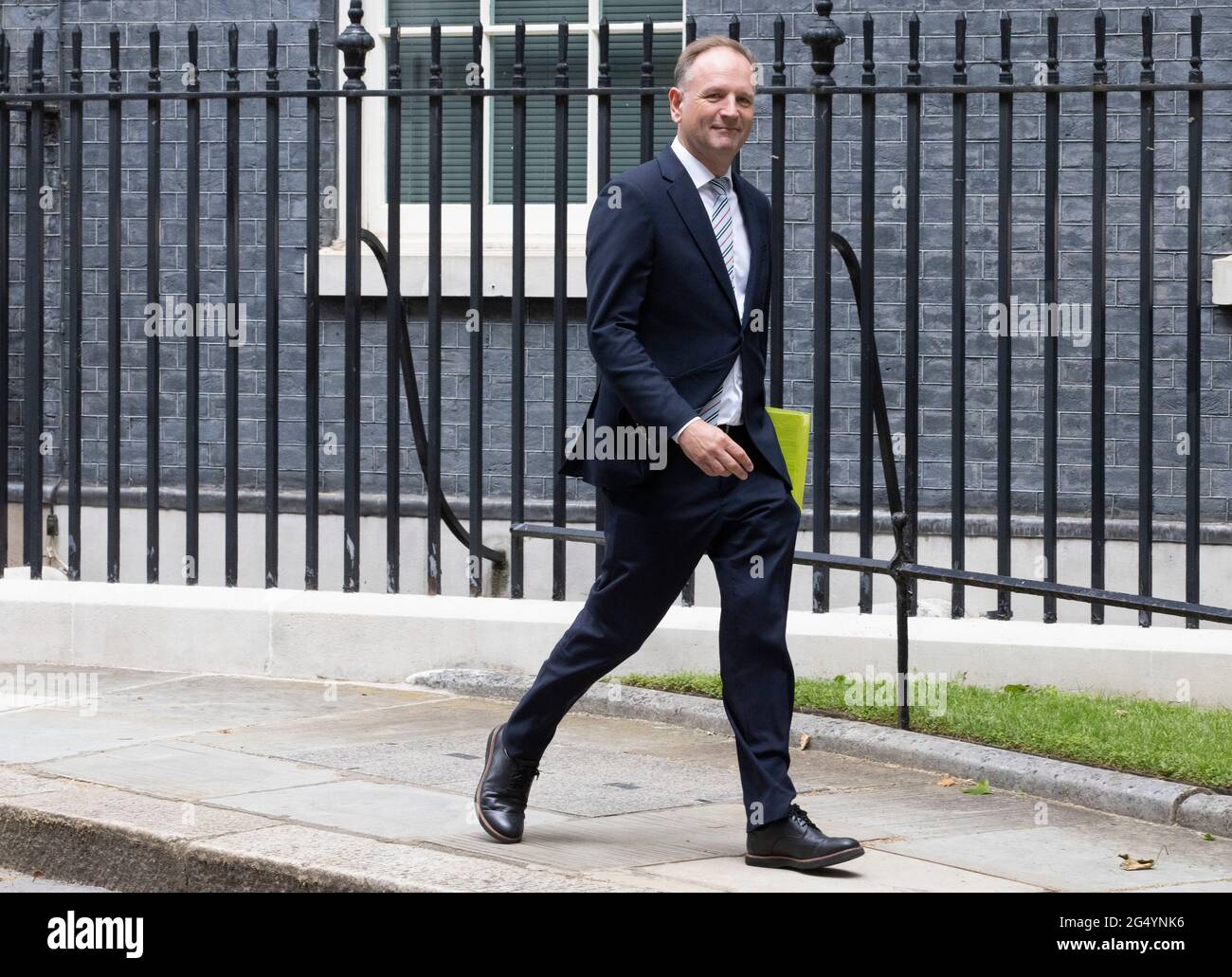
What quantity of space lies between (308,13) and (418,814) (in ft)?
18.1

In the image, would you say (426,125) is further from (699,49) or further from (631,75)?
(699,49)

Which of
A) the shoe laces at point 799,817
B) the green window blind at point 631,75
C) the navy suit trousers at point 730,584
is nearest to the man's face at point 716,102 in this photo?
the navy suit trousers at point 730,584

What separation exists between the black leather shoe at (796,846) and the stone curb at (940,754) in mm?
1250

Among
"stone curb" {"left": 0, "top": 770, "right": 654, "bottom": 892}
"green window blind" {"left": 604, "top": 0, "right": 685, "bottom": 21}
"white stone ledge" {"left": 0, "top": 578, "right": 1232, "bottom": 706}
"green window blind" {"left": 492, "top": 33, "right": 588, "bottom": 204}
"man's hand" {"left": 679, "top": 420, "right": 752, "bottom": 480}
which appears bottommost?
"stone curb" {"left": 0, "top": 770, "right": 654, "bottom": 892}

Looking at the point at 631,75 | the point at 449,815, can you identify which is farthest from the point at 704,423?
the point at 631,75

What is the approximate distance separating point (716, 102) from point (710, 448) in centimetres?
90

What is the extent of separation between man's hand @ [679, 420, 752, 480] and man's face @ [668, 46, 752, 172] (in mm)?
747

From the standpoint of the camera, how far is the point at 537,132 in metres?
9.61

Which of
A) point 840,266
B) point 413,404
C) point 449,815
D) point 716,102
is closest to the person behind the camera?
point 716,102

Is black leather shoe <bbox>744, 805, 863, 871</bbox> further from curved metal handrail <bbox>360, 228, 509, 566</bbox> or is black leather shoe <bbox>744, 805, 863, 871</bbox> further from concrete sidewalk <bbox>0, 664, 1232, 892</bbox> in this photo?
curved metal handrail <bbox>360, 228, 509, 566</bbox>

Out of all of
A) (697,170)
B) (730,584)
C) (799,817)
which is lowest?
(799,817)

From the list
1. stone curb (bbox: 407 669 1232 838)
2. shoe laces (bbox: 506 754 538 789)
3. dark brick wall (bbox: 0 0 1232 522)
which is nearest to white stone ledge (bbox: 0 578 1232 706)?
stone curb (bbox: 407 669 1232 838)

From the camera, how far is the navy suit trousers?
4.82 metres

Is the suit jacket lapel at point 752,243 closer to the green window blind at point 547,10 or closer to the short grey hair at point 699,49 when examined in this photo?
the short grey hair at point 699,49
